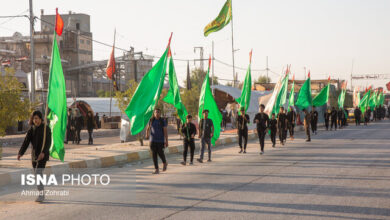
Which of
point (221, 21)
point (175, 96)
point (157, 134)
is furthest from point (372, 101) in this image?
point (157, 134)

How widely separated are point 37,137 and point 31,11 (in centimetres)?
2053

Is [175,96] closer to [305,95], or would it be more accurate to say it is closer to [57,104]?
[57,104]

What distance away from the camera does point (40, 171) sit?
816cm

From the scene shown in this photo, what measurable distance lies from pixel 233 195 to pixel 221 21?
1702 cm

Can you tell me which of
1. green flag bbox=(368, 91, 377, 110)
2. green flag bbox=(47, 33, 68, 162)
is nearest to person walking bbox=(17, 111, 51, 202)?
green flag bbox=(47, 33, 68, 162)

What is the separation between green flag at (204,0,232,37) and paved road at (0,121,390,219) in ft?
37.3

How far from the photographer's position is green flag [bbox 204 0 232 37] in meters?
23.5

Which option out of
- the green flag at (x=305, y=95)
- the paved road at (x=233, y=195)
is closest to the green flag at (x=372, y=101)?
the green flag at (x=305, y=95)

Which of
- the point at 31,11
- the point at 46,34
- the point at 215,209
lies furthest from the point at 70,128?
the point at 46,34

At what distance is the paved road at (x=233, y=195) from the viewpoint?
277 inches

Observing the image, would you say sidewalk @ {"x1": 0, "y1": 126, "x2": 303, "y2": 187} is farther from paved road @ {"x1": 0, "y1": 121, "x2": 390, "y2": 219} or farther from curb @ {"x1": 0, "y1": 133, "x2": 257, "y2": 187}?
paved road @ {"x1": 0, "y1": 121, "x2": 390, "y2": 219}

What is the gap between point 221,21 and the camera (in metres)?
24.4

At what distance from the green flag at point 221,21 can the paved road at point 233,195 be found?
11.4 meters

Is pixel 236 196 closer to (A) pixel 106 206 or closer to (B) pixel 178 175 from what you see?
(A) pixel 106 206
